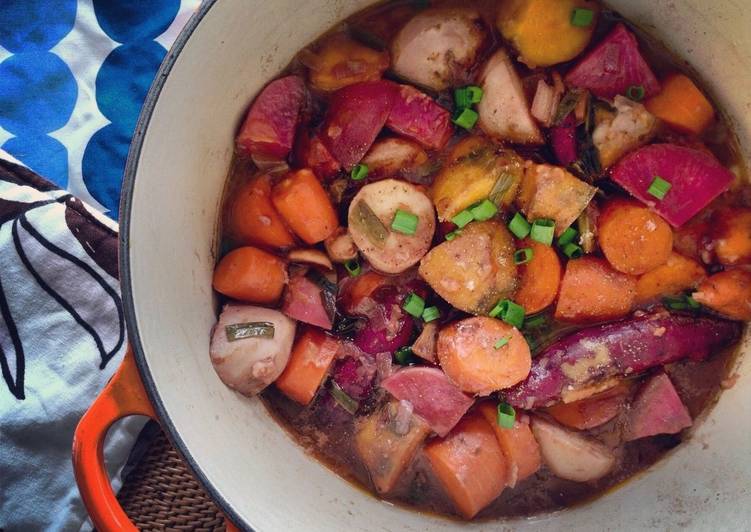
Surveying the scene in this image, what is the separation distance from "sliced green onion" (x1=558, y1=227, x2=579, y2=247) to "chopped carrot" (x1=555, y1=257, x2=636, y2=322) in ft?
0.16

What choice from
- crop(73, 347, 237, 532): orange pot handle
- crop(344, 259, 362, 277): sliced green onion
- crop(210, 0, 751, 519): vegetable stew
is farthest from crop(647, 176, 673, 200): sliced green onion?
crop(73, 347, 237, 532): orange pot handle

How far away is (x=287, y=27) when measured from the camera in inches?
66.7

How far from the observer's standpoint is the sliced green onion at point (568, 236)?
5.70 ft

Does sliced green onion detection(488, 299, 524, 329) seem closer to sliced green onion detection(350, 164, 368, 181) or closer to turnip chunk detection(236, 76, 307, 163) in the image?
sliced green onion detection(350, 164, 368, 181)

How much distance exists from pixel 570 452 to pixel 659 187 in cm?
66

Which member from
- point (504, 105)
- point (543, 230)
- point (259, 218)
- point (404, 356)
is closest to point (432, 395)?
point (404, 356)

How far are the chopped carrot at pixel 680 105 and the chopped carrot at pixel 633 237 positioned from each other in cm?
22

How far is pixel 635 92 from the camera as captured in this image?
5.70 feet

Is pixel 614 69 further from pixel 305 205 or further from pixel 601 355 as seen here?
pixel 305 205

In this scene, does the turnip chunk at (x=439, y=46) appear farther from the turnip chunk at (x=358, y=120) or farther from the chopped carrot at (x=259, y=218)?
the chopped carrot at (x=259, y=218)

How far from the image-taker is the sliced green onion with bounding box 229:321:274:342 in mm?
1720

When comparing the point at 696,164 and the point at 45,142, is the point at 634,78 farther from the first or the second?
the point at 45,142

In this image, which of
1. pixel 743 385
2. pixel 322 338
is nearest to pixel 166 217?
pixel 322 338

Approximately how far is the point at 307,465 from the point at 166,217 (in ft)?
2.37
